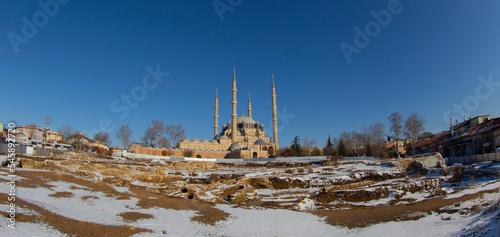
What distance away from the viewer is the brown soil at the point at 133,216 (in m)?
12.2

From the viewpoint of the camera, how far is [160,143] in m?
76.6

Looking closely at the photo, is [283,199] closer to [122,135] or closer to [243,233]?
[243,233]

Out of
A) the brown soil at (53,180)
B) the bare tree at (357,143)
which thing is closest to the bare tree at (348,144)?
the bare tree at (357,143)

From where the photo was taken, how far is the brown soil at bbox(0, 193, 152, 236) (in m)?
9.18

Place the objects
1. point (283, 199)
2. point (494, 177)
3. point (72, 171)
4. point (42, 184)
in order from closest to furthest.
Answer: point (42, 184) → point (283, 199) → point (494, 177) → point (72, 171)

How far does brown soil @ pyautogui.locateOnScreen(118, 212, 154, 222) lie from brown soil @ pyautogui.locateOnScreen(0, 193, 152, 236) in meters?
1.49

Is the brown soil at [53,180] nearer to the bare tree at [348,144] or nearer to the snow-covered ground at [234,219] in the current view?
the snow-covered ground at [234,219]

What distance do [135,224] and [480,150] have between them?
42.9 metres

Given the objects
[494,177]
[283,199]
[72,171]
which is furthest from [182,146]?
[494,177]

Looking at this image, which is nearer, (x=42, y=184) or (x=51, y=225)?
(x=51, y=225)

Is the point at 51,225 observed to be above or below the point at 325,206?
above

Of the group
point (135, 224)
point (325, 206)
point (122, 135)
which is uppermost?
point (122, 135)

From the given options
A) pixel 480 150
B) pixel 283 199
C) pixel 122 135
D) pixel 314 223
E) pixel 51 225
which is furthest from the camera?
pixel 122 135

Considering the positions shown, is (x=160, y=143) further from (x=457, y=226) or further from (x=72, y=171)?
(x=457, y=226)
